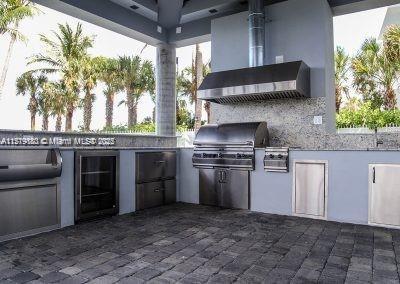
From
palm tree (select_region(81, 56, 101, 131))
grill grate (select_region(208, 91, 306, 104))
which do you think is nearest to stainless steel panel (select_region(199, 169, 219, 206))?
A: grill grate (select_region(208, 91, 306, 104))

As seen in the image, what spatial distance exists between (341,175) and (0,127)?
4.48 meters

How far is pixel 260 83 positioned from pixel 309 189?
183cm

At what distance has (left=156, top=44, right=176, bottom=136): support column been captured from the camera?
22.6 ft

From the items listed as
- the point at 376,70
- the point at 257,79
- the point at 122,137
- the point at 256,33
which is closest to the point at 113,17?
the point at 122,137

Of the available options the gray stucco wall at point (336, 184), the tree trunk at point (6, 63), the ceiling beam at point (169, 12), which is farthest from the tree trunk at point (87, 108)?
the gray stucco wall at point (336, 184)

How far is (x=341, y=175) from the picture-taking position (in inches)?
158

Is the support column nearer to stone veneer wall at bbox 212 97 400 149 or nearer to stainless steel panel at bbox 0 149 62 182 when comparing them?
stone veneer wall at bbox 212 97 400 149

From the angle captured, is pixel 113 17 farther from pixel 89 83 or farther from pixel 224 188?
pixel 89 83

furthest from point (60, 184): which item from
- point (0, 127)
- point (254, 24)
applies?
point (254, 24)

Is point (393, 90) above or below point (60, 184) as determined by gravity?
above

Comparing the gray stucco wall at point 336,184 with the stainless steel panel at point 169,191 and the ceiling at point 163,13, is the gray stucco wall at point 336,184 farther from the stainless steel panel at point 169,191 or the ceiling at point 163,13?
the ceiling at point 163,13

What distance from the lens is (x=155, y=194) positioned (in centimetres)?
500

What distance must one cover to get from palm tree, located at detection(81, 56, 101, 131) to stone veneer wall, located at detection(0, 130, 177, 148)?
437 inches

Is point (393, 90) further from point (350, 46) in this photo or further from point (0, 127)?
point (0, 127)
